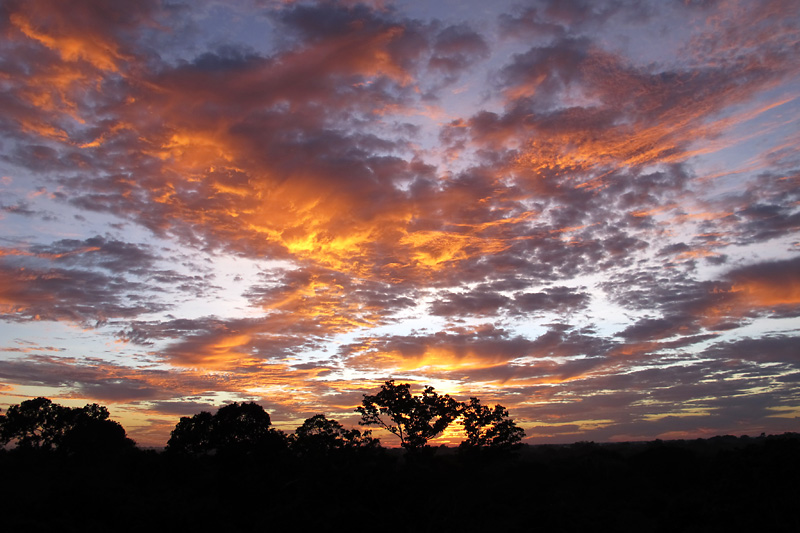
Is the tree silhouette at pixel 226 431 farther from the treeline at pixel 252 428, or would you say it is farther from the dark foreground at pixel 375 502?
the dark foreground at pixel 375 502

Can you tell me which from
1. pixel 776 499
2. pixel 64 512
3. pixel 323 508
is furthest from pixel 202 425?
pixel 776 499

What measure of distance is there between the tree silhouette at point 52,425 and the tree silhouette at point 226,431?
30.0 meters

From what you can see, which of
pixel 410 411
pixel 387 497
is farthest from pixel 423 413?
pixel 387 497

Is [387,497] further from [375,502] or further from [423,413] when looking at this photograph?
[423,413]

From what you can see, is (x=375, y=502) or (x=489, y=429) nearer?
(x=375, y=502)

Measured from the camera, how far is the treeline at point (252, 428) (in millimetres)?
47188

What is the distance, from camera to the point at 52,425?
7306 centimetres

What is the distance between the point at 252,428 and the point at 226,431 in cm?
264

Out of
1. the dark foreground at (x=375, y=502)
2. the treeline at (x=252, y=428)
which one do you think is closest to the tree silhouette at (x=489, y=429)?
the treeline at (x=252, y=428)

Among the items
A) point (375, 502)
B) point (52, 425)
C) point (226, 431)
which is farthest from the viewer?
point (52, 425)

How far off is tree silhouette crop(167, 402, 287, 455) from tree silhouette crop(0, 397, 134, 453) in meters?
30.0

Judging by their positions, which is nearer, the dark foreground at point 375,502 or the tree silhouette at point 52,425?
the dark foreground at point 375,502

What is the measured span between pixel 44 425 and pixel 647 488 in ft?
268

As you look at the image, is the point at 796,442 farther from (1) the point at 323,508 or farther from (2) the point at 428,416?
(2) the point at 428,416
